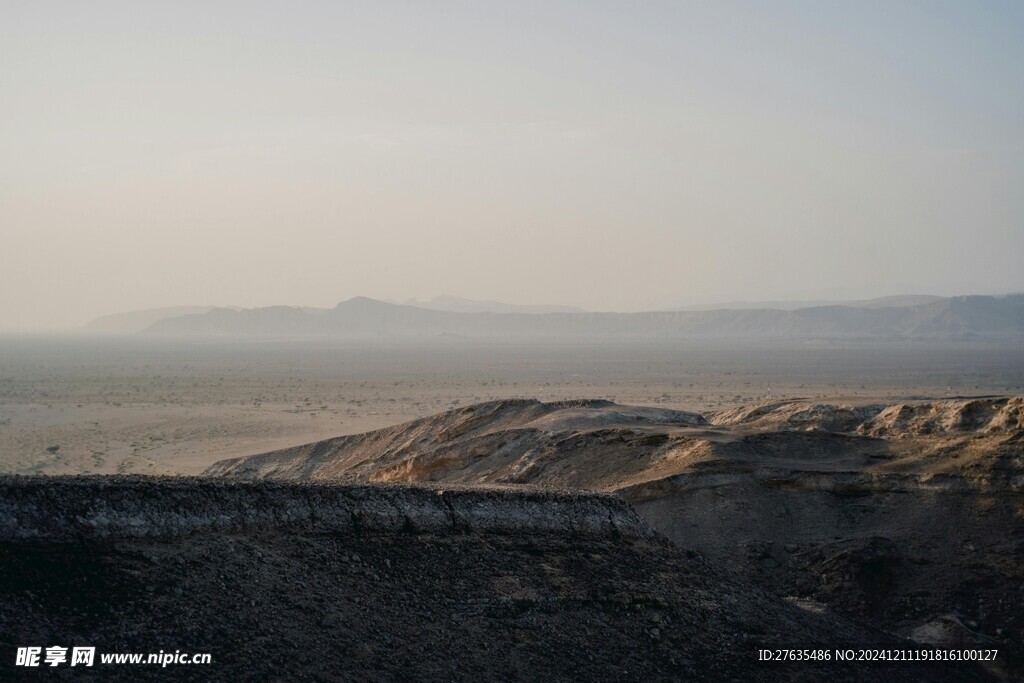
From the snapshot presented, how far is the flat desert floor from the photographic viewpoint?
33219 mm

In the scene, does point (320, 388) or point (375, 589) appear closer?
point (375, 589)

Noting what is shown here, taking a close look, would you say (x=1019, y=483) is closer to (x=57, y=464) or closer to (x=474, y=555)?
(x=474, y=555)

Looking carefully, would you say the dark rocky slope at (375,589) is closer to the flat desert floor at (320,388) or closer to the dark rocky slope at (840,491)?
the dark rocky slope at (840,491)

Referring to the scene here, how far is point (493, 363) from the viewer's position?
87.3 m

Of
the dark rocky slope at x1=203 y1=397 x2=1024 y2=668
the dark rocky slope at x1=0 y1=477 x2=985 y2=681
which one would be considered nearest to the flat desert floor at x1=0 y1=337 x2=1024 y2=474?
the dark rocky slope at x1=203 y1=397 x2=1024 y2=668

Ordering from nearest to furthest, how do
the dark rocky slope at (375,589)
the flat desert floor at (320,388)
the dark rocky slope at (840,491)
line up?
the dark rocky slope at (375,589) → the dark rocky slope at (840,491) → the flat desert floor at (320,388)

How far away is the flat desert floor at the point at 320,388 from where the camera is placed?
33.2 meters

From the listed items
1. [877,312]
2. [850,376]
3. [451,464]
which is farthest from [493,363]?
[877,312]

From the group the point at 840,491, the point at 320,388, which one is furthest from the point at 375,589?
the point at 320,388

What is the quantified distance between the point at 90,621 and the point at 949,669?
902cm

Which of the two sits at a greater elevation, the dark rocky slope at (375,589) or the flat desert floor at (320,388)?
the dark rocky slope at (375,589)

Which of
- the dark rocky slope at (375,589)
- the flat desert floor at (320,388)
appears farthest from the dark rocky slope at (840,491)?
the flat desert floor at (320,388)

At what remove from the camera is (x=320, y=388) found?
5891 cm

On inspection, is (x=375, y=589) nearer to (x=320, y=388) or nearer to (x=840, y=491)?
(x=840, y=491)
